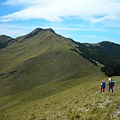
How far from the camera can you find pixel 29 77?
107688 mm

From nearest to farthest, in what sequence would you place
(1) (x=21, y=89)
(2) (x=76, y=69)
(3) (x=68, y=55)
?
(1) (x=21, y=89), (2) (x=76, y=69), (3) (x=68, y=55)

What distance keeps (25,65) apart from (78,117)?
361ft

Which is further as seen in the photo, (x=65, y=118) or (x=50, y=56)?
(x=50, y=56)

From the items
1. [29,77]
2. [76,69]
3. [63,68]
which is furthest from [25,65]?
[76,69]

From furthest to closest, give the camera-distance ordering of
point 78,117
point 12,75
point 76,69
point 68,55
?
point 68,55, point 12,75, point 76,69, point 78,117

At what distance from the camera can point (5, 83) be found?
110 meters

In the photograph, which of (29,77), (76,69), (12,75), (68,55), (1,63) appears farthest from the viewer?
(1,63)

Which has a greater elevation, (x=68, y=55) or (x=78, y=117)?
(x=68, y=55)

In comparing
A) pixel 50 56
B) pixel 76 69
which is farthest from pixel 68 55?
pixel 76 69

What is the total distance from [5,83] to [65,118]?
312ft

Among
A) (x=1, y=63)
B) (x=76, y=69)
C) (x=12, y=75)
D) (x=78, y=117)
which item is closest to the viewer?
(x=78, y=117)

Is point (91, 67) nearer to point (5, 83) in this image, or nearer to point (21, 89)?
point (21, 89)

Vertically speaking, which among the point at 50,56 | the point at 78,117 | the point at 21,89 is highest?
the point at 50,56

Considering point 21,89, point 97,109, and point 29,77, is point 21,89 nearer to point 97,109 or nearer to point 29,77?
point 29,77
